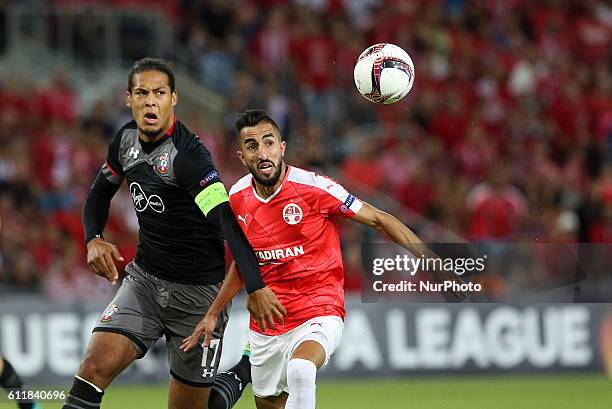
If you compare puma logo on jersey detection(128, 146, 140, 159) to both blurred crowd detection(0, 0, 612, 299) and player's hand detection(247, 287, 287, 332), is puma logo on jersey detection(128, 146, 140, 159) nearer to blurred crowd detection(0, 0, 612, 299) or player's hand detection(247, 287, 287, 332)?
player's hand detection(247, 287, 287, 332)

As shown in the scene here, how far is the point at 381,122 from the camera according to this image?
15062mm

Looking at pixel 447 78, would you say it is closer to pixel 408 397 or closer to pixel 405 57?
pixel 408 397

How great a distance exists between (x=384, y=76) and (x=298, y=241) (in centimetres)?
152

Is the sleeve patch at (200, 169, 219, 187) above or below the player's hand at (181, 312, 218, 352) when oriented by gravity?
above

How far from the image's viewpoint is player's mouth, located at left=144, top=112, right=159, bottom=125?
7.17 m

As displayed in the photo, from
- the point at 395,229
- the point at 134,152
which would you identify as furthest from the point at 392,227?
the point at 134,152

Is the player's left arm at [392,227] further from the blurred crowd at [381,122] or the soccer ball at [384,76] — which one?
the blurred crowd at [381,122]

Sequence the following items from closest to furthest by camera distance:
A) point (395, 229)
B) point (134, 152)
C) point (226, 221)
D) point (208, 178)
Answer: point (226, 221), point (208, 178), point (395, 229), point (134, 152)

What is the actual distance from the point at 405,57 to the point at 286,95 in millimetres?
5958

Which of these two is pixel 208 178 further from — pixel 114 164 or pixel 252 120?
pixel 114 164

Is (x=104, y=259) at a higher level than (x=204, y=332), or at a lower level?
higher

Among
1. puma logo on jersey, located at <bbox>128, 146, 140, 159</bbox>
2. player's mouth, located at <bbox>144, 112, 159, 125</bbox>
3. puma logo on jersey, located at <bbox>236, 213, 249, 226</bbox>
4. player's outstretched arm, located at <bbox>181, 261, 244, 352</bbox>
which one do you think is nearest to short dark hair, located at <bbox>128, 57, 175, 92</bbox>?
player's mouth, located at <bbox>144, 112, 159, 125</bbox>

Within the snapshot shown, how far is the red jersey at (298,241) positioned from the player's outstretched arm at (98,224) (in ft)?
2.76

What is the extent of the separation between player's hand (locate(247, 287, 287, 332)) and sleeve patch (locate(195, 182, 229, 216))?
55cm
